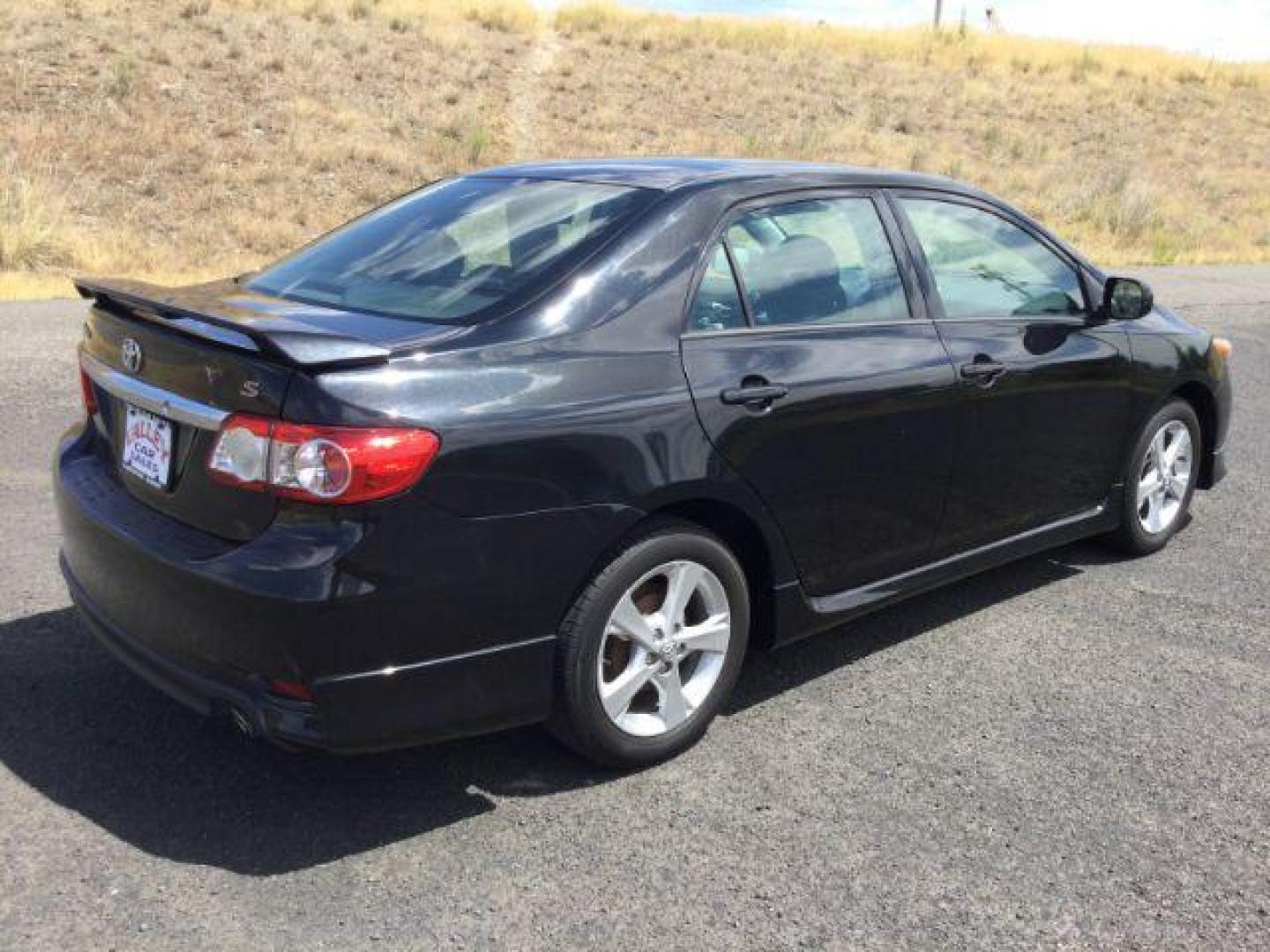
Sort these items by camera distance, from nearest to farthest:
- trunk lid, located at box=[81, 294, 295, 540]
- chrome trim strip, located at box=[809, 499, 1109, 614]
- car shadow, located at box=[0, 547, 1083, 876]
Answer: trunk lid, located at box=[81, 294, 295, 540] → car shadow, located at box=[0, 547, 1083, 876] → chrome trim strip, located at box=[809, 499, 1109, 614]

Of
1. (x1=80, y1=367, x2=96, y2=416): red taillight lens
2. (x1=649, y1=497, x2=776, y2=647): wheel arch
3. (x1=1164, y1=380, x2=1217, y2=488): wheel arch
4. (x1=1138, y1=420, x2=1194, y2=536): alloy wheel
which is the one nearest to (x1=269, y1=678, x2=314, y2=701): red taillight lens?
(x1=649, y1=497, x2=776, y2=647): wheel arch

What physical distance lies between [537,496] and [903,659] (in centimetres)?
179

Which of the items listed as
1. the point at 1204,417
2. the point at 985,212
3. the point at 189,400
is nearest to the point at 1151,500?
the point at 1204,417

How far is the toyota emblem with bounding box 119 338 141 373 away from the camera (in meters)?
3.32

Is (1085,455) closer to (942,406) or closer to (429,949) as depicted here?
(942,406)

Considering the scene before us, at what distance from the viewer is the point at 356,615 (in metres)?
2.85

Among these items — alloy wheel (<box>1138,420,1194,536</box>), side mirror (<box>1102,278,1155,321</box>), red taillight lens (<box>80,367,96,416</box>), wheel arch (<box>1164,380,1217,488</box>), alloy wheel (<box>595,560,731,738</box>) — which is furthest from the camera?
wheel arch (<box>1164,380,1217,488</box>)

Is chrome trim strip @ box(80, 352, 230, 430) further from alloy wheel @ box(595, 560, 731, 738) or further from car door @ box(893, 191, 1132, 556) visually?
car door @ box(893, 191, 1132, 556)

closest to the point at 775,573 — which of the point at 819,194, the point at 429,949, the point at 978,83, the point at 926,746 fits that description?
the point at 926,746

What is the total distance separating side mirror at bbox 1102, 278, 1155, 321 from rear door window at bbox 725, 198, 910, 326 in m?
1.18

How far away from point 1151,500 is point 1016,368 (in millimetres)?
1427

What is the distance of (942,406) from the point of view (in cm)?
415

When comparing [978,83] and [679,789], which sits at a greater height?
[978,83]

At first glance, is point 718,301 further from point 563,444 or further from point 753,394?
point 563,444
